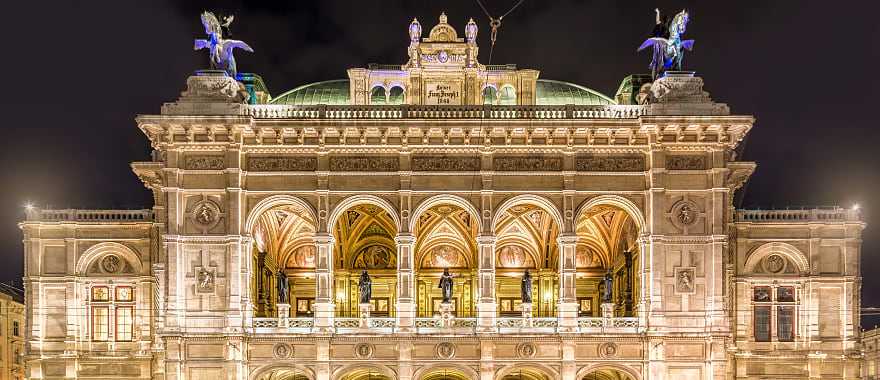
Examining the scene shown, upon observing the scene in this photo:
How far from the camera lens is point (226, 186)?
127 feet

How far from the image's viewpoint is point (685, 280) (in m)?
38.5

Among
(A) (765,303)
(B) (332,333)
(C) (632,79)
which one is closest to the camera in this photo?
(B) (332,333)

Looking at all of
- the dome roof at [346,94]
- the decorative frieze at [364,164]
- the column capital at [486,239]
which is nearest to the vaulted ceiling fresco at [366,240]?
the dome roof at [346,94]

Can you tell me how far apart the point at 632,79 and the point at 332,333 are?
19.5 meters

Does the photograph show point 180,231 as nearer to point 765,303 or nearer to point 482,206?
point 482,206

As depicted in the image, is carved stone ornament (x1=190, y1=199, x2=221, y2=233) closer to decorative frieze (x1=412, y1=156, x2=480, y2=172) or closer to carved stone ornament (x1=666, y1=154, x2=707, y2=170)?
decorative frieze (x1=412, y1=156, x2=480, y2=172)

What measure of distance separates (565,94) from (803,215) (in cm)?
1286

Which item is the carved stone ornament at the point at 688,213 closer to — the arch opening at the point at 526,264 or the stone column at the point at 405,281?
the stone column at the point at 405,281

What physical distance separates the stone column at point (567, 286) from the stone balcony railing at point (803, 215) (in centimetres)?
887

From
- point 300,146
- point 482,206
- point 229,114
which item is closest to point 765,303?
point 482,206

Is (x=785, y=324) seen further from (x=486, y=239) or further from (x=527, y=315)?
(x=486, y=239)

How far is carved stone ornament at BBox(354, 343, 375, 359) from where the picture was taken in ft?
126

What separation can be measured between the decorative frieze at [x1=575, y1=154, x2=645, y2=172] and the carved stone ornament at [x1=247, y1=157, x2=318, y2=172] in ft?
34.9

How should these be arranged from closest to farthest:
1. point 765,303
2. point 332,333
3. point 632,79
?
point 332,333 → point 765,303 → point 632,79
